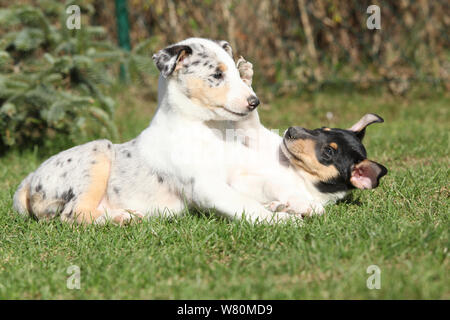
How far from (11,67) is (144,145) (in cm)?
335

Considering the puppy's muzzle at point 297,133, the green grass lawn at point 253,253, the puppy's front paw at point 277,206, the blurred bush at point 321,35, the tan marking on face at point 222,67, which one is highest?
the blurred bush at point 321,35

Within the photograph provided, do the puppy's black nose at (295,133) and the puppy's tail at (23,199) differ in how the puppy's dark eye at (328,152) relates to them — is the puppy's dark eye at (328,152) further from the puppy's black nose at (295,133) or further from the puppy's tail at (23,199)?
the puppy's tail at (23,199)

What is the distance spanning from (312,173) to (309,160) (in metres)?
0.12

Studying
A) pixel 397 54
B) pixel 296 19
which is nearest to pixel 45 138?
pixel 296 19

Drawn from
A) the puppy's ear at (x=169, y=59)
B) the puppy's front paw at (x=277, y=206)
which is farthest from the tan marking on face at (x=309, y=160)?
the puppy's ear at (x=169, y=59)

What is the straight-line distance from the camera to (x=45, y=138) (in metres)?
7.35

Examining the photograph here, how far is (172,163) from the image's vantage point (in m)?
4.24

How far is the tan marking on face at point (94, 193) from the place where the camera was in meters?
4.25

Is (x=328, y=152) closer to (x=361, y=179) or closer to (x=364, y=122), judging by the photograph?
(x=361, y=179)

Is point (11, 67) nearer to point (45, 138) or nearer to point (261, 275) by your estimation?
point (45, 138)

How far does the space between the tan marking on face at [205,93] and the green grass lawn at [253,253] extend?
855mm

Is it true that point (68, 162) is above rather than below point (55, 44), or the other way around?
below
